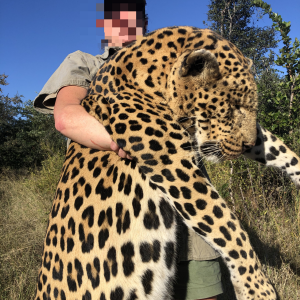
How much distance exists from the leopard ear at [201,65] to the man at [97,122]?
64 centimetres

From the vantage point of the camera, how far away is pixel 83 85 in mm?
2258

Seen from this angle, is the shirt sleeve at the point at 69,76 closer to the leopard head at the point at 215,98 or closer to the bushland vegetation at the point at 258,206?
the leopard head at the point at 215,98

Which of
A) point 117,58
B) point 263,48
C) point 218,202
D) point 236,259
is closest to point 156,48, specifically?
point 117,58

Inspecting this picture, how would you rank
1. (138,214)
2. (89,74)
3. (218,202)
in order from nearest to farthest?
(218,202)
(138,214)
(89,74)

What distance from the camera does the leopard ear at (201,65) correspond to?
1538 millimetres

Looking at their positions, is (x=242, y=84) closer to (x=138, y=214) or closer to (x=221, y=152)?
(x=221, y=152)

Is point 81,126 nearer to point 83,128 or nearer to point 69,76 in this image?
point 83,128

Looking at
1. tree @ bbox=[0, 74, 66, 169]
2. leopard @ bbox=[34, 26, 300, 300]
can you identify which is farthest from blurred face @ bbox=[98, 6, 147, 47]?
tree @ bbox=[0, 74, 66, 169]

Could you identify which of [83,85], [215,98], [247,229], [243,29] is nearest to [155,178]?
[215,98]

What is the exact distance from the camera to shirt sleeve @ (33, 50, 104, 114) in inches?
88.0

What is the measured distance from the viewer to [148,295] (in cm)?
161

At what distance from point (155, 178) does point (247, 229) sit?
364cm

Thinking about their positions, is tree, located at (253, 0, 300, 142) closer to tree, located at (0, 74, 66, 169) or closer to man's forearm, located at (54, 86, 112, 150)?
man's forearm, located at (54, 86, 112, 150)

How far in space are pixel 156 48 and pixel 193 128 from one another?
0.58 metres
